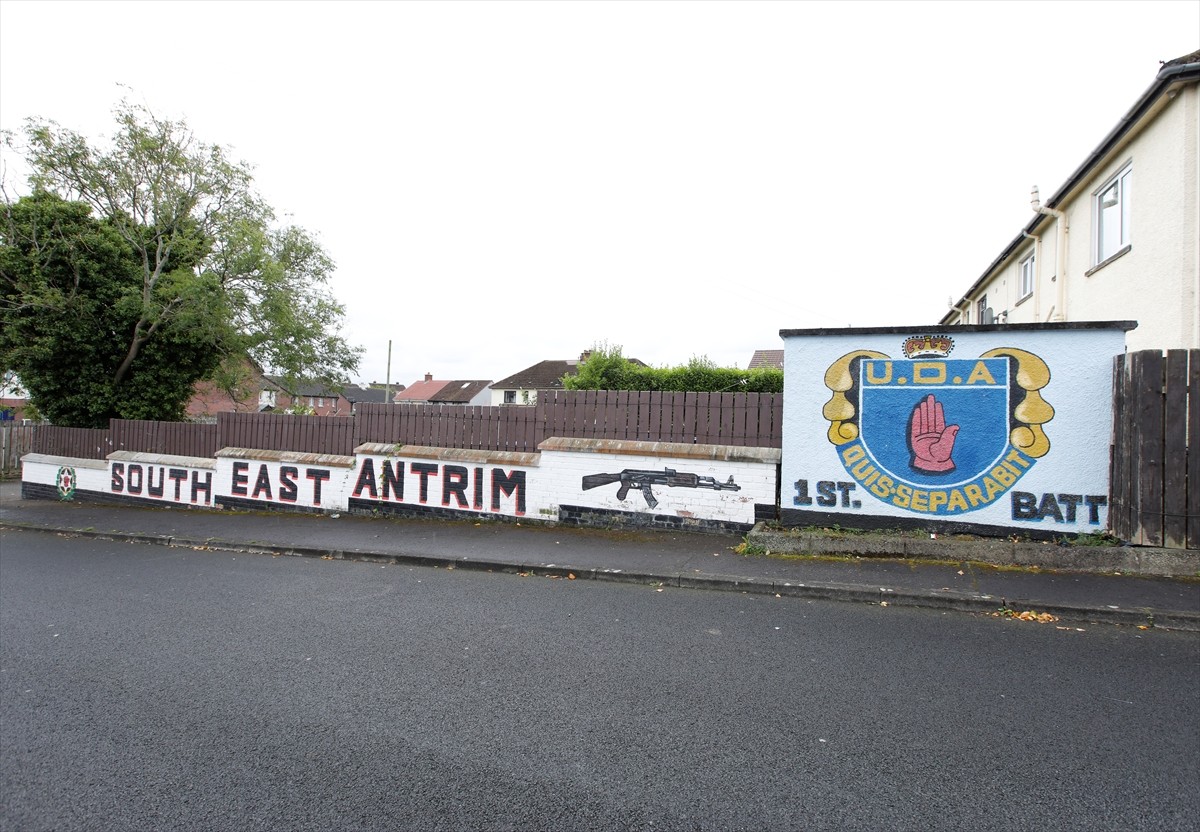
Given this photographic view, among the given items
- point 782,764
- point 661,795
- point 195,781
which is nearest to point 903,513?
point 782,764

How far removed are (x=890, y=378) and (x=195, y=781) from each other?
7271mm

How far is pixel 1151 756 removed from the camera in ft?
9.91

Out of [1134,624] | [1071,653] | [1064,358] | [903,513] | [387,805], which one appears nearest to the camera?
[387,805]

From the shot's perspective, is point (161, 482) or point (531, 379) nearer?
point (161, 482)

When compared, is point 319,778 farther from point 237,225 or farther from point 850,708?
point 237,225

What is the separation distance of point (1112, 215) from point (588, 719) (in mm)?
12554

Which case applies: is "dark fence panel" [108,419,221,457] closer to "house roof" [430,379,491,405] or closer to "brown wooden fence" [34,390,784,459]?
"brown wooden fence" [34,390,784,459]

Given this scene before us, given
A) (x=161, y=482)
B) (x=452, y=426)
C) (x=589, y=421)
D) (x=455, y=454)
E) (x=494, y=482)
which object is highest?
(x=589, y=421)

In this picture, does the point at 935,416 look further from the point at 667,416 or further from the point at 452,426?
the point at 452,426

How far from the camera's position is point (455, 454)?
10.2 m

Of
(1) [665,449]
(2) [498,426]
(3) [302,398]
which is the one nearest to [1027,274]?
(1) [665,449]

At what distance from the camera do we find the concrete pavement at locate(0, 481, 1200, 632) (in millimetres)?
5410

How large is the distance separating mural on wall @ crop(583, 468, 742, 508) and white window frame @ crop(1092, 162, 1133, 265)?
7.61 meters

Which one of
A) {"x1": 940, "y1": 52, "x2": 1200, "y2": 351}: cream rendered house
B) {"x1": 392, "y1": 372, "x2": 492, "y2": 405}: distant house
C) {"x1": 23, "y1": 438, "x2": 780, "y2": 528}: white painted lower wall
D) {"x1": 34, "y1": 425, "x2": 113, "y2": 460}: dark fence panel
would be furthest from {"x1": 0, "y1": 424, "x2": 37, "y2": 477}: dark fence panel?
{"x1": 392, "y1": 372, "x2": 492, "y2": 405}: distant house
